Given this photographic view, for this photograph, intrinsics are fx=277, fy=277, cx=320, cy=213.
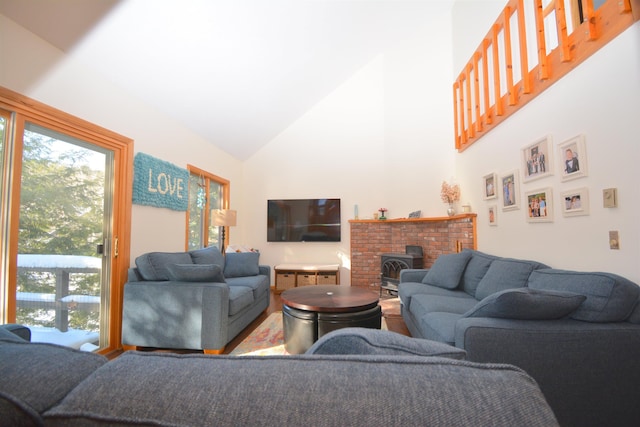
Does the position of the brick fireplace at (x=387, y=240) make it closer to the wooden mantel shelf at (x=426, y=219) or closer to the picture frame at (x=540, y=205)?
the wooden mantel shelf at (x=426, y=219)

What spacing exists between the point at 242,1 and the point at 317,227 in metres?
3.63

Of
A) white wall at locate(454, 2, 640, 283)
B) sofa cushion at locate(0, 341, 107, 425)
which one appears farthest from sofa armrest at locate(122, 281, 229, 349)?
white wall at locate(454, 2, 640, 283)

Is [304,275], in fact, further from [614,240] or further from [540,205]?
[614,240]

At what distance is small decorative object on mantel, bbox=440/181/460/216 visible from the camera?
14.2 feet

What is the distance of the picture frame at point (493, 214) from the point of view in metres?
3.19

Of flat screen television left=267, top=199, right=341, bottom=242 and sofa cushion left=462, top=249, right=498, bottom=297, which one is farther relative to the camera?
flat screen television left=267, top=199, right=341, bottom=242

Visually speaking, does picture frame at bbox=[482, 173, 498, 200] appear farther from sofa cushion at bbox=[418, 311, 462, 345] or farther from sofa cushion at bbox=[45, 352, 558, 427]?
sofa cushion at bbox=[45, 352, 558, 427]

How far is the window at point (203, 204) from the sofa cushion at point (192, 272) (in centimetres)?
146

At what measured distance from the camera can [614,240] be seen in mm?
1729

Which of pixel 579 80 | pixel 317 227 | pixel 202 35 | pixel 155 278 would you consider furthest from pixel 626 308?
pixel 317 227

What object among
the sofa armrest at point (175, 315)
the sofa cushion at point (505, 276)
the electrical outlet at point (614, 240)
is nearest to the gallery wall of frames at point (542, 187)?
the electrical outlet at point (614, 240)

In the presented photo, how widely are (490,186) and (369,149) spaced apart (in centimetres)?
253

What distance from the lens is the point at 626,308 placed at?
4.81 feet

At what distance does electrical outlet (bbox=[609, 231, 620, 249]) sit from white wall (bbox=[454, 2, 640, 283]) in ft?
0.07
